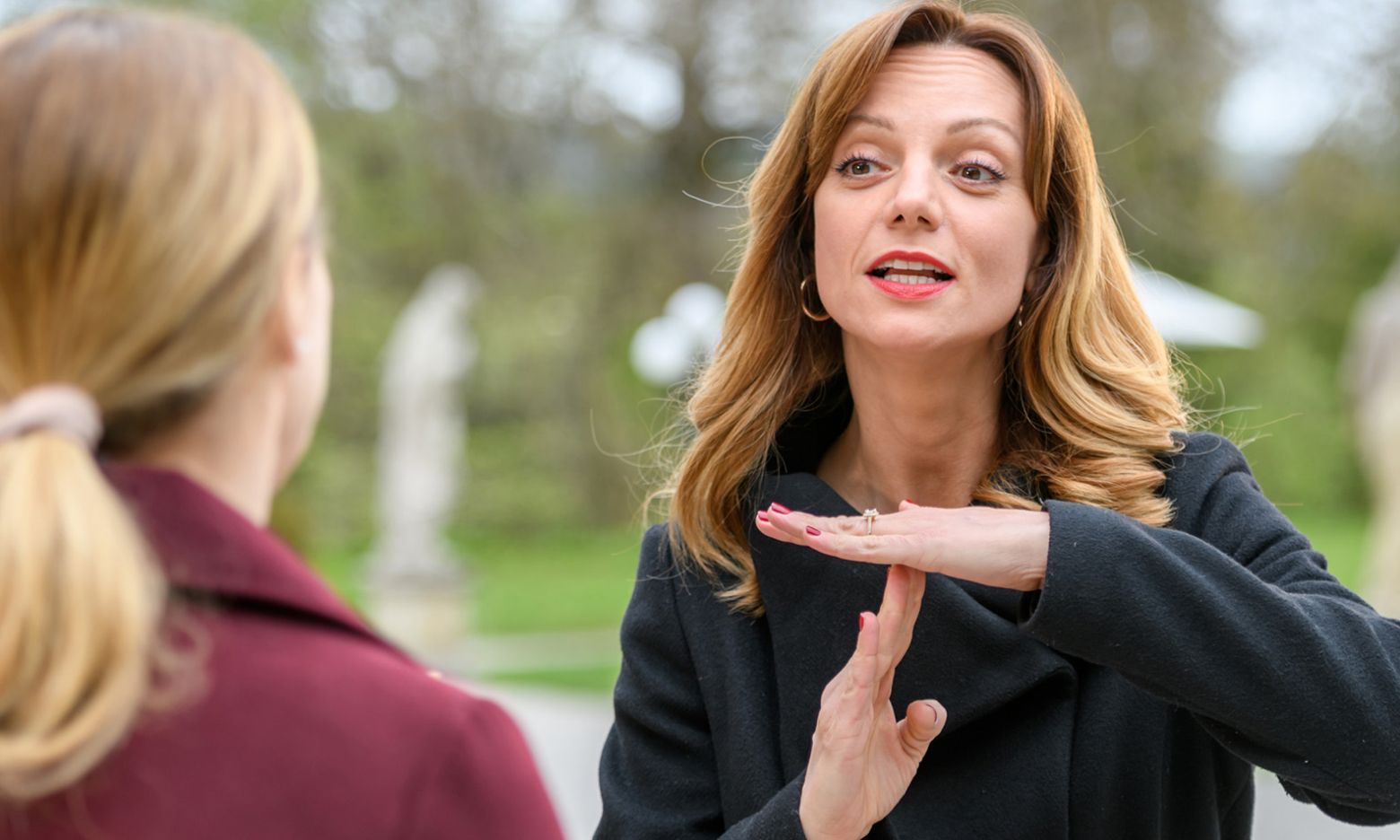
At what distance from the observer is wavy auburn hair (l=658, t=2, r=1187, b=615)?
198 cm

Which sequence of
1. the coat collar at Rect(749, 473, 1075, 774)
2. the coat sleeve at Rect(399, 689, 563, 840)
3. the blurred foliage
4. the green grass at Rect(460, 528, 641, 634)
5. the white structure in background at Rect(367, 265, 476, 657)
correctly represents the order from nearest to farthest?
the coat sleeve at Rect(399, 689, 563, 840)
the coat collar at Rect(749, 473, 1075, 774)
the white structure in background at Rect(367, 265, 476, 657)
the blurred foliage
the green grass at Rect(460, 528, 641, 634)

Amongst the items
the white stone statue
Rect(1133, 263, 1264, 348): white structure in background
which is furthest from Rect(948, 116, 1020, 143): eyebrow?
Rect(1133, 263, 1264, 348): white structure in background

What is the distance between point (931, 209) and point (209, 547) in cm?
101

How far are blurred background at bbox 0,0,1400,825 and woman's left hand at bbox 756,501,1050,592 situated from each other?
920 centimetres

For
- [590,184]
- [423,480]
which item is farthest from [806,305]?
[590,184]

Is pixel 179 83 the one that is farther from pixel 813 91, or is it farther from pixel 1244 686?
pixel 1244 686

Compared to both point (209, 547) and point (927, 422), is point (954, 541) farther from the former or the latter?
point (209, 547)

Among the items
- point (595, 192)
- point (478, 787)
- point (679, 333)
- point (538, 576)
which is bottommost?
point (538, 576)

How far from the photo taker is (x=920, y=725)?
175cm

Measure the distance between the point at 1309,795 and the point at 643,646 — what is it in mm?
802

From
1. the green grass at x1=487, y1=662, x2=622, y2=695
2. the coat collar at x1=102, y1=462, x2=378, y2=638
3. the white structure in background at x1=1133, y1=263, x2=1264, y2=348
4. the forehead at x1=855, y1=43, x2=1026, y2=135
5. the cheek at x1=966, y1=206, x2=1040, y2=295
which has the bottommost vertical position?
the green grass at x1=487, y1=662, x2=622, y2=695

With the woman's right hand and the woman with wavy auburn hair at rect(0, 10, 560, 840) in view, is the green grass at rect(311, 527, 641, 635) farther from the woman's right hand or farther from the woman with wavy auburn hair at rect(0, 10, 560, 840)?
the woman with wavy auburn hair at rect(0, 10, 560, 840)

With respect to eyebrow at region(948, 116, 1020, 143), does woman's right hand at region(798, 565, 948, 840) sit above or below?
below

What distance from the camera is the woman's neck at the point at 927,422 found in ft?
6.74
